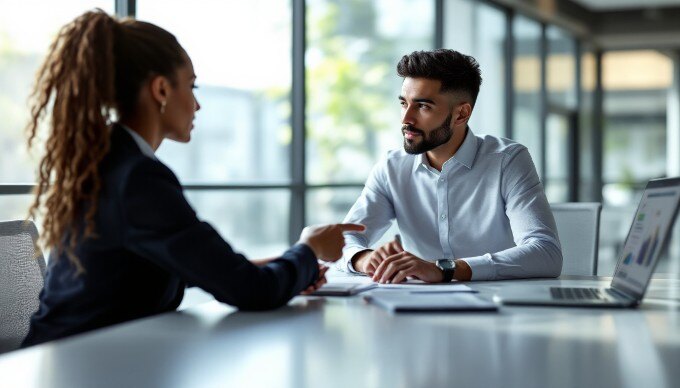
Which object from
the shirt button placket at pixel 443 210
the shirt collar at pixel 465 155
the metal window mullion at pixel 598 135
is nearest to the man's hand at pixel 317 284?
the shirt button placket at pixel 443 210

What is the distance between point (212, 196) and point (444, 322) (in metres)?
3.33

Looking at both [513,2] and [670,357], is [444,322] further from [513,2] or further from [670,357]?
[513,2]

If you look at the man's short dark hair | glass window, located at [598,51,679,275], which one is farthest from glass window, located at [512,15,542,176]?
the man's short dark hair

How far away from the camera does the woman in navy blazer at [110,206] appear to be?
1.45 m

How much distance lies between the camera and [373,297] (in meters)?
1.73

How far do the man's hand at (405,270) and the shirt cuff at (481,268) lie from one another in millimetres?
129

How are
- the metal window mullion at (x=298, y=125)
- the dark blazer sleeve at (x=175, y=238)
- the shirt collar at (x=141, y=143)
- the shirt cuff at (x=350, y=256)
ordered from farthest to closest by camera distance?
the metal window mullion at (x=298, y=125) → the shirt cuff at (x=350, y=256) → the shirt collar at (x=141, y=143) → the dark blazer sleeve at (x=175, y=238)

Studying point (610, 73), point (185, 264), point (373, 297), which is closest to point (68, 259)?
point (185, 264)

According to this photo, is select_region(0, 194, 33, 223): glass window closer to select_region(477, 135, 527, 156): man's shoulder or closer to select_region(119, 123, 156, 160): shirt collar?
select_region(477, 135, 527, 156): man's shoulder

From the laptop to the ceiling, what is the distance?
848cm

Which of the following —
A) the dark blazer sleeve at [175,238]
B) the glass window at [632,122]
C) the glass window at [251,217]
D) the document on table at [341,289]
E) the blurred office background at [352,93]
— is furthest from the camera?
the glass window at [632,122]

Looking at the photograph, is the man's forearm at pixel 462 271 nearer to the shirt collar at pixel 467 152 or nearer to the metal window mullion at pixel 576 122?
the shirt collar at pixel 467 152

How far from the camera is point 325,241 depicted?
1.74 m

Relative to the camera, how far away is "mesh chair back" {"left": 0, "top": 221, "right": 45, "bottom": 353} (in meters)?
1.77
